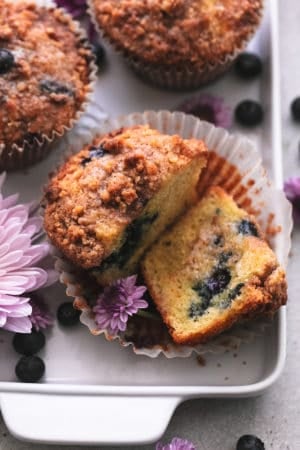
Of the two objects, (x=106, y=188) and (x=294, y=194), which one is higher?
(x=106, y=188)

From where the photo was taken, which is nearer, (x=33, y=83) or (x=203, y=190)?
(x=33, y=83)

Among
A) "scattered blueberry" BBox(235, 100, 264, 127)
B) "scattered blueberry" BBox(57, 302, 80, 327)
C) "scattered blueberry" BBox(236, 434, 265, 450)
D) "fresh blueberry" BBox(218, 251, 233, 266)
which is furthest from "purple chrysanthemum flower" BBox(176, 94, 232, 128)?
"scattered blueberry" BBox(236, 434, 265, 450)

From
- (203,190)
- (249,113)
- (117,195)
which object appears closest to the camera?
(117,195)

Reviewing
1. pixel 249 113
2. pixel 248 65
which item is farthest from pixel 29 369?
pixel 248 65

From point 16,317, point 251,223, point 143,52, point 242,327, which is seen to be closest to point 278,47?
point 143,52

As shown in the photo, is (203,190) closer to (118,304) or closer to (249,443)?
(118,304)

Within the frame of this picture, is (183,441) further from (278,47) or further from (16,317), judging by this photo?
(278,47)
